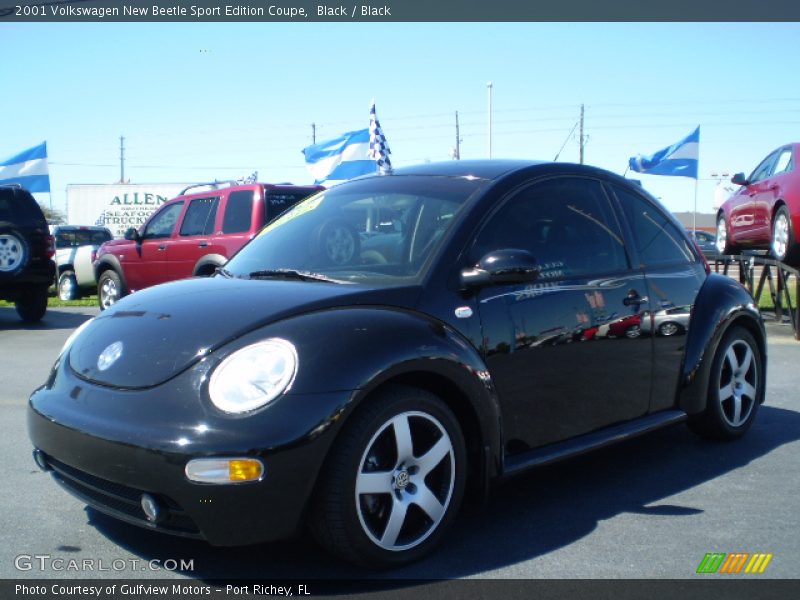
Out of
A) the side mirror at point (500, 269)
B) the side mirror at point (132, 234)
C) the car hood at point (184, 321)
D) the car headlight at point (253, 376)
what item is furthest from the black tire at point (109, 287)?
the car headlight at point (253, 376)

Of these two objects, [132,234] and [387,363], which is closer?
[387,363]

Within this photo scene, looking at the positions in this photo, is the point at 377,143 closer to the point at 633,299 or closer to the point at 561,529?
the point at 633,299

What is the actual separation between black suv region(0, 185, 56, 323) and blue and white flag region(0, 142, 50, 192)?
7.35 metres

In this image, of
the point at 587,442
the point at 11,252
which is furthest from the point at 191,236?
the point at 587,442

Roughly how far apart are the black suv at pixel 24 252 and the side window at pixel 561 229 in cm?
975

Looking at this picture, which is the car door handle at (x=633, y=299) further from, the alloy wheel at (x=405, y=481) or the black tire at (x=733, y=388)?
the alloy wheel at (x=405, y=481)

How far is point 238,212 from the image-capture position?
11234mm

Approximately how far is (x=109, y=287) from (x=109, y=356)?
11.1 meters

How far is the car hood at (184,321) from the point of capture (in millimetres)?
3131

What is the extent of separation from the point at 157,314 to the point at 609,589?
2.09 meters

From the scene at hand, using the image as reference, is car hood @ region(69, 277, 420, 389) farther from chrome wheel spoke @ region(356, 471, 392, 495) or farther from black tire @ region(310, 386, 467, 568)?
chrome wheel spoke @ region(356, 471, 392, 495)

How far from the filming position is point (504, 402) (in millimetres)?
3627

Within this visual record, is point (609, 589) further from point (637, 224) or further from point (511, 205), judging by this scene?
point (637, 224)

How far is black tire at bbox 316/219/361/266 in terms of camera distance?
395cm
